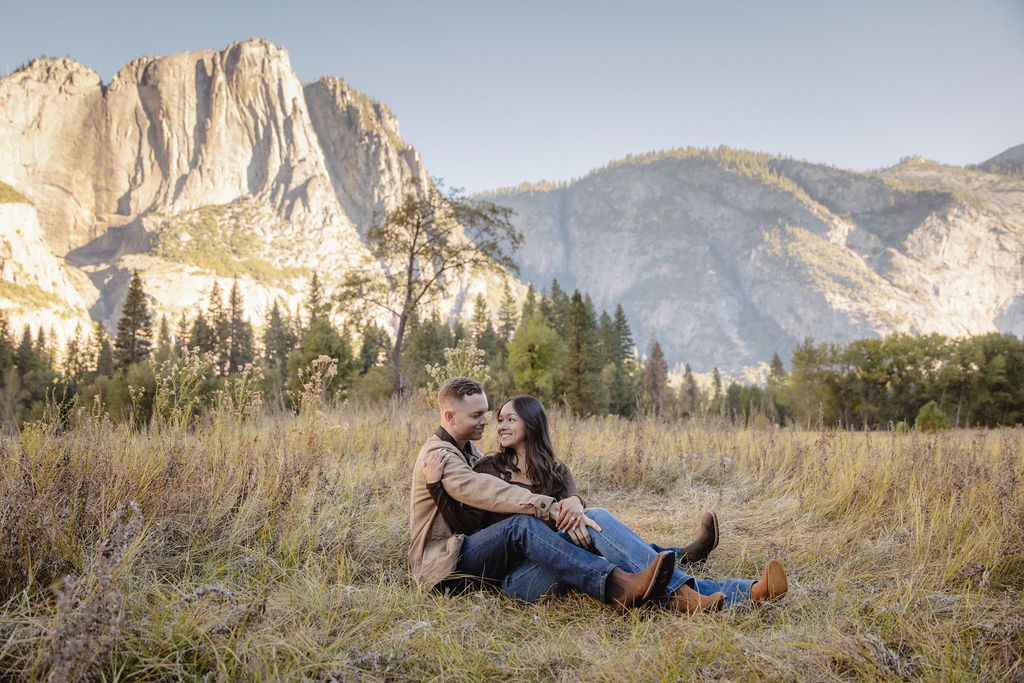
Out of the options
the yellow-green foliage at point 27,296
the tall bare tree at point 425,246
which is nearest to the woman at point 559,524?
the tall bare tree at point 425,246

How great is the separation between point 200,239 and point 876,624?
170860 millimetres

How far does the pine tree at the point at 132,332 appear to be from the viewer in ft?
124

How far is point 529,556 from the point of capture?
2.93 metres

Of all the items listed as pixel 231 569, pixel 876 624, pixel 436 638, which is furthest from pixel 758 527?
pixel 231 569

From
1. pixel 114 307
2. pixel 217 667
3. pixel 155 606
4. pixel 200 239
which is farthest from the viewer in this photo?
pixel 200 239

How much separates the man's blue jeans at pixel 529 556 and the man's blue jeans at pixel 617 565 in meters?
0.03

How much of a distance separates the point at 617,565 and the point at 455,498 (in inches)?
36.6

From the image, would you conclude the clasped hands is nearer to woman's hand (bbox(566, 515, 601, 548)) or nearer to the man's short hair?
woman's hand (bbox(566, 515, 601, 548))

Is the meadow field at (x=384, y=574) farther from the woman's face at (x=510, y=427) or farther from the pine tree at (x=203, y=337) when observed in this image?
the pine tree at (x=203, y=337)

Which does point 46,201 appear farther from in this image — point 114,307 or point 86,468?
point 86,468

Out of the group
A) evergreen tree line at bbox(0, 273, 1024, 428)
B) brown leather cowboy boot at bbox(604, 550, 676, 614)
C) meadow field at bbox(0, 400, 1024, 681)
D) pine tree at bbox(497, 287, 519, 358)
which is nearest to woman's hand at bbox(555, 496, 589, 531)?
brown leather cowboy boot at bbox(604, 550, 676, 614)

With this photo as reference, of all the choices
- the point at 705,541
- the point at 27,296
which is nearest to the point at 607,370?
the point at 705,541

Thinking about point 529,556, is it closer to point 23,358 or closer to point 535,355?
point 535,355

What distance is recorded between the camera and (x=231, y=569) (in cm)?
300
